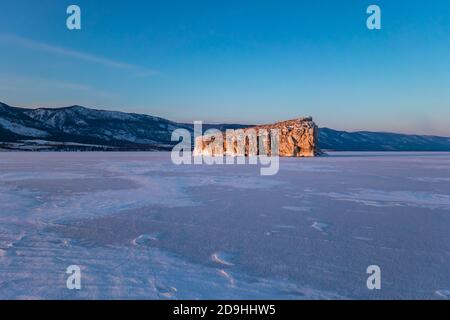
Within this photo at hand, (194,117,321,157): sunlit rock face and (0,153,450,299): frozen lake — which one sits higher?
(194,117,321,157): sunlit rock face

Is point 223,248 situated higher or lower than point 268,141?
lower

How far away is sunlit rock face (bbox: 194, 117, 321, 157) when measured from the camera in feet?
217

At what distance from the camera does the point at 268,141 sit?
69.3 metres

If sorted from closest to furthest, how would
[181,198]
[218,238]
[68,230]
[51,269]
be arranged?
[51,269] < [218,238] < [68,230] < [181,198]

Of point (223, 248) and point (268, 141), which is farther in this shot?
point (268, 141)

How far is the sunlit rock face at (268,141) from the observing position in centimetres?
6606

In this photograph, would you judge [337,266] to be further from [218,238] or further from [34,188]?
[34,188]

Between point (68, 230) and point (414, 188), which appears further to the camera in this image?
point (414, 188)

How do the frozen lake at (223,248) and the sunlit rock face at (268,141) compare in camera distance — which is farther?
the sunlit rock face at (268,141)

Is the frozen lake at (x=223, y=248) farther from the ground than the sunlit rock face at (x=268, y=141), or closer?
closer

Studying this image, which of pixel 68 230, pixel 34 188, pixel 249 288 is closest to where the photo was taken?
pixel 249 288

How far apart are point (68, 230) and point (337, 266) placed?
208 inches
